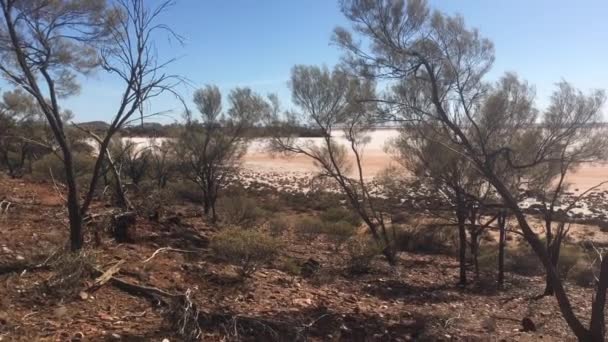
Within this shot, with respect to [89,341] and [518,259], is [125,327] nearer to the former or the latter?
[89,341]

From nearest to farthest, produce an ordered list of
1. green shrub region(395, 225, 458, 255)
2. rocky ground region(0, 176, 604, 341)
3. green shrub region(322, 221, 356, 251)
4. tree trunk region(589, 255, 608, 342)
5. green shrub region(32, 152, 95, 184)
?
rocky ground region(0, 176, 604, 341) → tree trunk region(589, 255, 608, 342) → green shrub region(322, 221, 356, 251) → green shrub region(395, 225, 458, 255) → green shrub region(32, 152, 95, 184)

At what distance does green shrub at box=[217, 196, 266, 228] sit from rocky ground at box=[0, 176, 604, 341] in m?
5.64

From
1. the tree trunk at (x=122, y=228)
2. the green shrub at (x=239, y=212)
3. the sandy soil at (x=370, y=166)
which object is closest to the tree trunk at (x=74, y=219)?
the tree trunk at (x=122, y=228)

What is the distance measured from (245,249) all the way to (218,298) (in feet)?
6.10

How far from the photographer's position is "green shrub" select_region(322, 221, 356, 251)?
65.8 feet

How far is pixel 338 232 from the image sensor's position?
2103 centimetres

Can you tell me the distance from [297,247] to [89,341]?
12.3m

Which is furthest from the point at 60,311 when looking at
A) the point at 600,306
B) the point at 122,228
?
the point at 600,306

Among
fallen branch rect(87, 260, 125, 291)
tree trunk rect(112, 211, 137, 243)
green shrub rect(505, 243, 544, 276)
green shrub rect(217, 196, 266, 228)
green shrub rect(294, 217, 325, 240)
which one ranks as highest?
tree trunk rect(112, 211, 137, 243)

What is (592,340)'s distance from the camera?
26.3 feet

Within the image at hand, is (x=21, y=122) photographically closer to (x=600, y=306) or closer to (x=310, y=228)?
(x=310, y=228)

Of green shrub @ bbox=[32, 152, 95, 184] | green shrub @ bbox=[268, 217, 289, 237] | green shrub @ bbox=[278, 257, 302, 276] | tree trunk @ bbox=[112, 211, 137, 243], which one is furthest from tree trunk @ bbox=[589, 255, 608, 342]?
green shrub @ bbox=[32, 152, 95, 184]

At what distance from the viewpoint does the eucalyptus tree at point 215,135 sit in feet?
81.1

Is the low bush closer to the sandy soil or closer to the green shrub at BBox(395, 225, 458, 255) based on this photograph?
the green shrub at BBox(395, 225, 458, 255)
